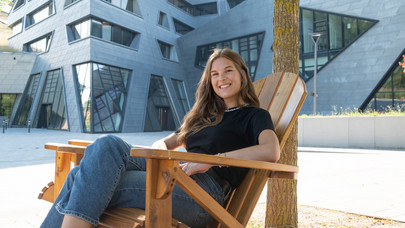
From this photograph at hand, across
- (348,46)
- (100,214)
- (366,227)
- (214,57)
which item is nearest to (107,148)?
(100,214)

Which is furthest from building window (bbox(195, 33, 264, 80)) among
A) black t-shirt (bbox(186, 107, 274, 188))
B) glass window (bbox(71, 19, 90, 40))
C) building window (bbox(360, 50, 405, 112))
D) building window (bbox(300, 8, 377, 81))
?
black t-shirt (bbox(186, 107, 274, 188))

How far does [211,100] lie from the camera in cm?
241

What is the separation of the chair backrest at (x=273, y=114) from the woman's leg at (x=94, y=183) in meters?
0.69

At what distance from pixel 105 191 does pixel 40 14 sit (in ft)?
101

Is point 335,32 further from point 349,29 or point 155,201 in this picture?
point 155,201

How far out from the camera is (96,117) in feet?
64.2

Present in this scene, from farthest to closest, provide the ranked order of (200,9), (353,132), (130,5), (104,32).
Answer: (200,9)
(130,5)
(104,32)
(353,132)

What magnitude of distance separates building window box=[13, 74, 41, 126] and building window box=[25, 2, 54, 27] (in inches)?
204

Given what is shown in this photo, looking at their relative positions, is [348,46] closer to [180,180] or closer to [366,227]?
[366,227]

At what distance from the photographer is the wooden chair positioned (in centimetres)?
125

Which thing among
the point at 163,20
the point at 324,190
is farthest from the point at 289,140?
the point at 163,20

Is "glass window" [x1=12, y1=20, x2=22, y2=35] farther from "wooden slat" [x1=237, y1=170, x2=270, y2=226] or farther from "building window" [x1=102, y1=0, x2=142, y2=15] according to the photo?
"wooden slat" [x1=237, y1=170, x2=270, y2=226]

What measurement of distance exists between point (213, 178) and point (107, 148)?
640mm

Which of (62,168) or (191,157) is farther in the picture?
(62,168)
